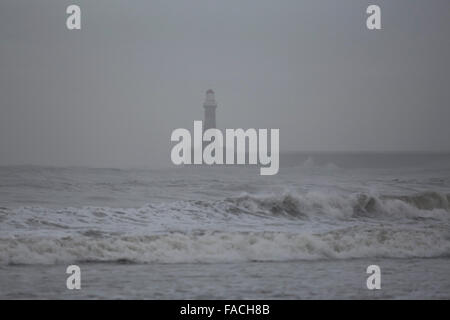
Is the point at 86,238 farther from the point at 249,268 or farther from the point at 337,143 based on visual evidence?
the point at 337,143

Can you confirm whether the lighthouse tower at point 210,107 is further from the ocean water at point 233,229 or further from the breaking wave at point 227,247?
the breaking wave at point 227,247

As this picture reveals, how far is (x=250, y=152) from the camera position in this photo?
1041cm

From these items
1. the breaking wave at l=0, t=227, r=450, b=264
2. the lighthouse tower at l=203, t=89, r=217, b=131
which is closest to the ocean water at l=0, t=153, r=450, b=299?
the breaking wave at l=0, t=227, r=450, b=264

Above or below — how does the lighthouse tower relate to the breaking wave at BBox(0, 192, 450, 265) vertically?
above

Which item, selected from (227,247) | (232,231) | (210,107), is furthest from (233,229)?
(210,107)

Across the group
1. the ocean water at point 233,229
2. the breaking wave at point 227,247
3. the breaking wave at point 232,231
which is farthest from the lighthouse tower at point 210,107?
the breaking wave at point 227,247

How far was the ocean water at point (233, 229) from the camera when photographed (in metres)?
6.16

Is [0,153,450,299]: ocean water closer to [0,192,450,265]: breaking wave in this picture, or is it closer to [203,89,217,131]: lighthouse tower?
[0,192,450,265]: breaking wave

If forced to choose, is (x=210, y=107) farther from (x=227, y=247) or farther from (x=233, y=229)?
(x=227, y=247)

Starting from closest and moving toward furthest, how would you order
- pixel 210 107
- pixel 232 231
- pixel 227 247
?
pixel 227 247
pixel 232 231
pixel 210 107

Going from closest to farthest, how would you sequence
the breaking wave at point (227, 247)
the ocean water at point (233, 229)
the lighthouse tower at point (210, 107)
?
the ocean water at point (233, 229) < the breaking wave at point (227, 247) < the lighthouse tower at point (210, 107)

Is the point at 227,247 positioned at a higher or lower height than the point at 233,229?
lower

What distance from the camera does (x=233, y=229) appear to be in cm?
858

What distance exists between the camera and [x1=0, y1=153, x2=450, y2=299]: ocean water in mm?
6160
